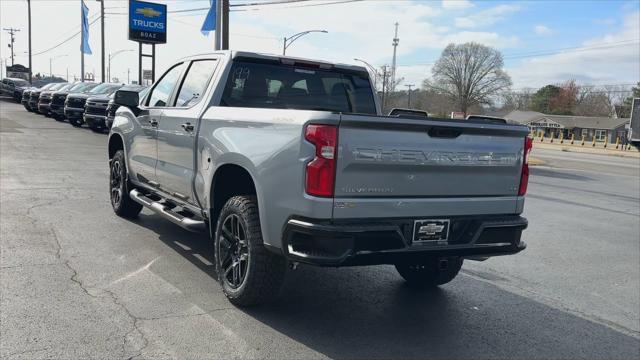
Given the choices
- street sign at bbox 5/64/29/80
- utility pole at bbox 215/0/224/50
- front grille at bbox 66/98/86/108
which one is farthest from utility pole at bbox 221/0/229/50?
street sign at bbox 5/64/29/80

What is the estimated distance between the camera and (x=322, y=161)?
360 cm

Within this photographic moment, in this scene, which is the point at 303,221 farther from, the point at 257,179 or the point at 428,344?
the point at 428,344

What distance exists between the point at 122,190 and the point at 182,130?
93.4 inches

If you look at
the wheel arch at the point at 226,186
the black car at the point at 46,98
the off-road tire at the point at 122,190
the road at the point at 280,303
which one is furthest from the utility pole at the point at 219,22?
the wheel arch at the point at 226,186

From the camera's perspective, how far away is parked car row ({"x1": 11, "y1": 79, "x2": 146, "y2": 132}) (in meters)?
20.3

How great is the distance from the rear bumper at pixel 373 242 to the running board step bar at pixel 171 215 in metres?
1.53

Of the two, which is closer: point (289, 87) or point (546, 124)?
point (289, 87)

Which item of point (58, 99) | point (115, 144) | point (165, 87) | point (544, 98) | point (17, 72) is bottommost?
point (115, 144)

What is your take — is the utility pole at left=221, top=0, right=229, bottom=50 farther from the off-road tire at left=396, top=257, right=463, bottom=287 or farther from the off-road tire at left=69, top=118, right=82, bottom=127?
the off-road tire at left=396, top=257, right=463, bottom=287

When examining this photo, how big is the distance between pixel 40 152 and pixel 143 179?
910 cm

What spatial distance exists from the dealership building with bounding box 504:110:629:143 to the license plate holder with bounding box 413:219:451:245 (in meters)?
84.8

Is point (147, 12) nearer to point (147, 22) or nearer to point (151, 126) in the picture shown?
point (147, 22)

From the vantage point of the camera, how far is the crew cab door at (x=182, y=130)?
17.2 ft

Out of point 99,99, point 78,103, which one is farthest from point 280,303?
point 78,103
